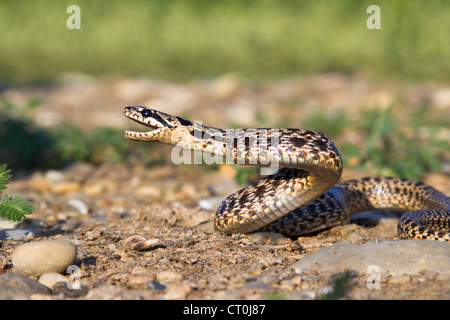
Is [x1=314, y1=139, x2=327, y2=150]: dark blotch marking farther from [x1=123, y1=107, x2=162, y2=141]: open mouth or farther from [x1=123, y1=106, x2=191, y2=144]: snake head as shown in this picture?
[x1=123, y1=107, x2=162, y2=141]: open mouth

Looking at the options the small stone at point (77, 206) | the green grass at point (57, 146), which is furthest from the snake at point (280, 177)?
the green grass at point (57, 146)

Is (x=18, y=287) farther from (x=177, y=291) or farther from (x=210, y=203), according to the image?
(x=210, y=203)

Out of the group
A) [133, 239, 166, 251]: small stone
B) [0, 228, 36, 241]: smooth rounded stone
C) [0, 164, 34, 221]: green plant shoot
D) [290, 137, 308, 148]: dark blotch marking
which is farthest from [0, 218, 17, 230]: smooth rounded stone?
[290, 137, 308, 148]: dark blotch marking

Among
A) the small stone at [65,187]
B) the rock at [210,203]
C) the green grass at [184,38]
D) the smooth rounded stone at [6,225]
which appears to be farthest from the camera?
the green grass at [184,38]

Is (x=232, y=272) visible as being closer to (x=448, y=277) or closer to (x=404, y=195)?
(x=448, y=277)

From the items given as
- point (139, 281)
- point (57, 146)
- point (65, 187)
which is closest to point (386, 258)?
point (139, 281)

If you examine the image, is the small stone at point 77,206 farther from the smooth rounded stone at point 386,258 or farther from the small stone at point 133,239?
the smooth rounded stone at point 386,258
